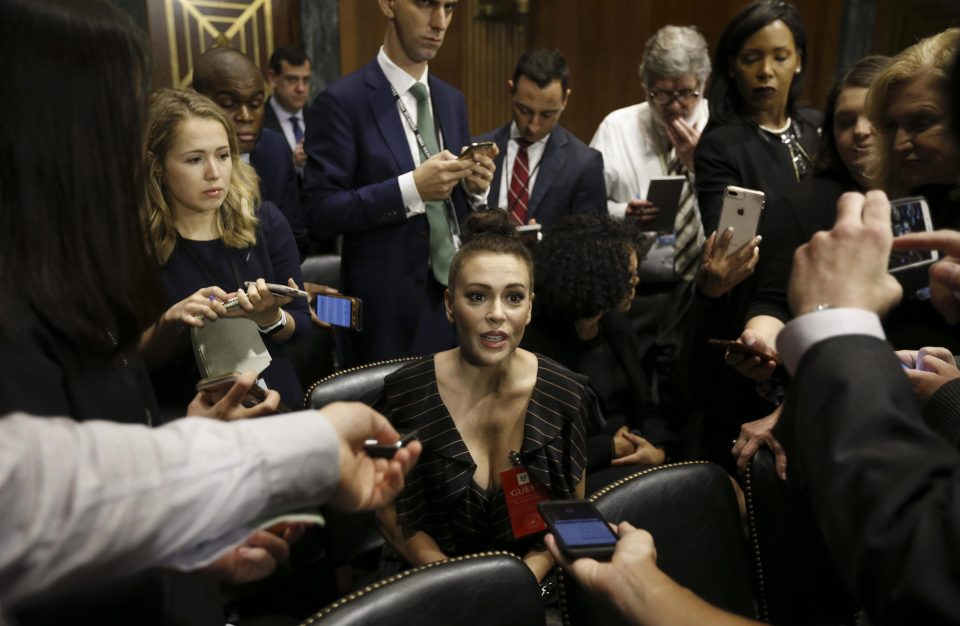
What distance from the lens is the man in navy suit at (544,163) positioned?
11.1 feet

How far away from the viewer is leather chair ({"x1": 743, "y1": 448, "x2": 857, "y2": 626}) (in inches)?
66.2

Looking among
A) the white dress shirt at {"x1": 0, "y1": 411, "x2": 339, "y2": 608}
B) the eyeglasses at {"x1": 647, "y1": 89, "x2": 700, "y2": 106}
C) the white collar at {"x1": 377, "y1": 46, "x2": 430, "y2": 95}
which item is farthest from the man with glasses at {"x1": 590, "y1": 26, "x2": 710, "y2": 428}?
the white dress shirt at {"x1": 0, "y1": 411, "x2": 339, "y2": 608}

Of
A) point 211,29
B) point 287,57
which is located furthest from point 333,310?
point 211,29

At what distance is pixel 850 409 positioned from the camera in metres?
0.85

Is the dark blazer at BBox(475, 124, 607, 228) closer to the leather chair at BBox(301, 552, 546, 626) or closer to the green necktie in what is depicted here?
the green necktie

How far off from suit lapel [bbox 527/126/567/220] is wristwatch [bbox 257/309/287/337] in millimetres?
→ 1407

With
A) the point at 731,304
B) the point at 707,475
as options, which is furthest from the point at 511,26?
the point at 707,475

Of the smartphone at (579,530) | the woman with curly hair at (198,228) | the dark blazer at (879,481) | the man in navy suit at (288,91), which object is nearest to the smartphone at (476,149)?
the woman with curly hair at (198,228)

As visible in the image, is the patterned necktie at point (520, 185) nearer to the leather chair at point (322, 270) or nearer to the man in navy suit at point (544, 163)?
the man in navy suit at point (544, 163)

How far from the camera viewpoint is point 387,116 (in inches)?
110

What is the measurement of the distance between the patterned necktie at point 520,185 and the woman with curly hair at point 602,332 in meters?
0.60

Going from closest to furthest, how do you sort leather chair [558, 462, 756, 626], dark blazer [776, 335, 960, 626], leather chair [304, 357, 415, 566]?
1. dark blazer [776, 335, 960, 626]
2. leather chair [558, 462, 756, 626]
3. leather chair [304, 357, 415, 566]

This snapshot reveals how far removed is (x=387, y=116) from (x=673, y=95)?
55.2 inches

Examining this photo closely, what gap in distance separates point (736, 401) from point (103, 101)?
1899 mm
